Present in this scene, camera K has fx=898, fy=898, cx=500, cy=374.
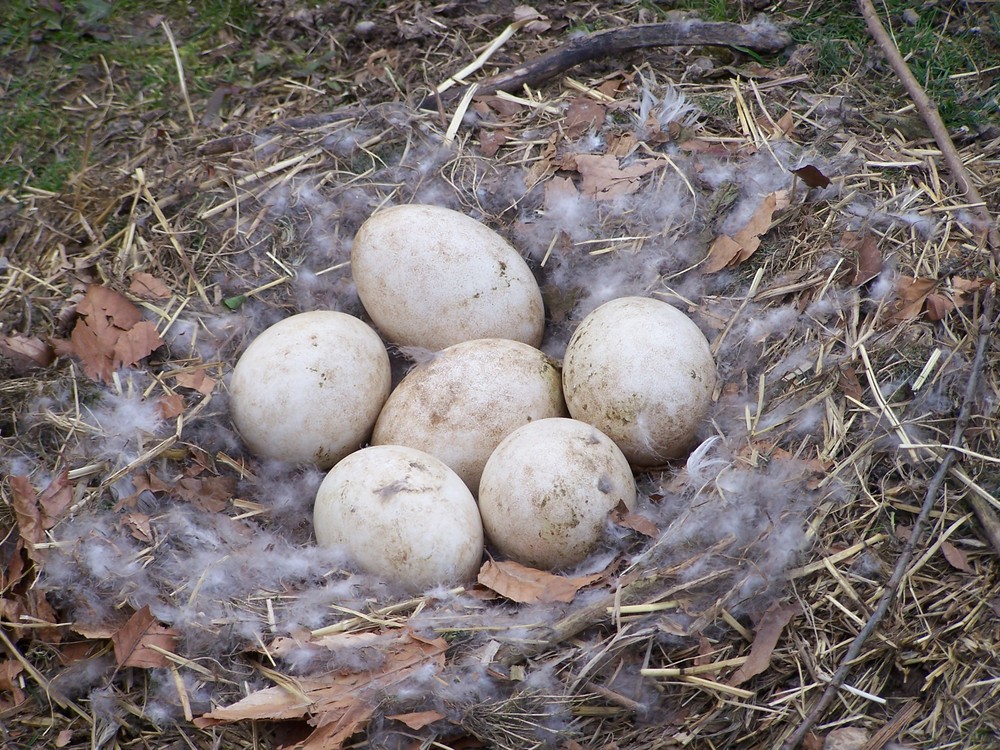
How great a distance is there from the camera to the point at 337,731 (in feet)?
6.62

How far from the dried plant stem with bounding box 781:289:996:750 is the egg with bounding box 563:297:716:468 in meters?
0.71

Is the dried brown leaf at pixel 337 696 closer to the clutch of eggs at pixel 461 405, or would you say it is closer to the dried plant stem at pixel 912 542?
the clutch of eggs at pixel 461 405

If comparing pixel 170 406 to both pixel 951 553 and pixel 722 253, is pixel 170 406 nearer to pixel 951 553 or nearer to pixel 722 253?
pixel 722 253

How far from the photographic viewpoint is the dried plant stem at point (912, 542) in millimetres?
1986

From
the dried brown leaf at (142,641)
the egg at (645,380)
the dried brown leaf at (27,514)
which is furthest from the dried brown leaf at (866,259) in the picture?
the dried brown leaf at (27,514)

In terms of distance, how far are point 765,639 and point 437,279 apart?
1.52 meters

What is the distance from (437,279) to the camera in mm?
2957

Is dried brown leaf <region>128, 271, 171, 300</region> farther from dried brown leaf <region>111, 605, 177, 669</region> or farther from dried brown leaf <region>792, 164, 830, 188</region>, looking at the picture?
dried brown leaf <region>792, 164, 830, 188</region>

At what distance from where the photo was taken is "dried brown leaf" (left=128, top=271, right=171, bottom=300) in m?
3.14

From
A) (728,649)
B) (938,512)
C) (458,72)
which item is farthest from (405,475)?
(458,72)

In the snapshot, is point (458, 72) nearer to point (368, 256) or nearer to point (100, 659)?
point (368, 256)

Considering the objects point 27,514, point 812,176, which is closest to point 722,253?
point 812,176

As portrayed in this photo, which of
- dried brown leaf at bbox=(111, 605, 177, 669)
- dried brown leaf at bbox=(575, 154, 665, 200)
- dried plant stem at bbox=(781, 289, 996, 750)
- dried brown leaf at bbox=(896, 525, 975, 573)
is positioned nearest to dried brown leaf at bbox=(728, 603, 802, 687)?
dried plant stem at bbox=(781, 289, 996, 750)

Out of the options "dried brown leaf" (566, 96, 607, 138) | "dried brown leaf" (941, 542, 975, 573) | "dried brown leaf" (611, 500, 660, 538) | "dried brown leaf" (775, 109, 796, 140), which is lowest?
"dried brown leaf" (611, 500, 660, 538)
